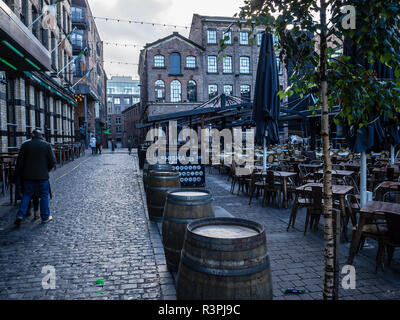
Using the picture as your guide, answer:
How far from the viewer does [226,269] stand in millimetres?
2246

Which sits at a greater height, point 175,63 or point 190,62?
point 190,62

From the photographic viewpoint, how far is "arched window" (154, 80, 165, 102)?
3694 cm

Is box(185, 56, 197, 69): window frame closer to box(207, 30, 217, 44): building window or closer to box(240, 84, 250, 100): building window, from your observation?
box(207, 30, 217, 44): building window

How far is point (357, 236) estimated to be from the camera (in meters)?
4.25

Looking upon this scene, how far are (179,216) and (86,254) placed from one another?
1.81 metres

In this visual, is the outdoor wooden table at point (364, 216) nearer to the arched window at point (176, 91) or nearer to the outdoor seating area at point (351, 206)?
the outdoor seating area at point (351, 206)

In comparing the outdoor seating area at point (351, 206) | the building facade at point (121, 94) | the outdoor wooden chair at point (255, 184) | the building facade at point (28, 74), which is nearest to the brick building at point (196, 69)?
the building facade at point (28, 74)

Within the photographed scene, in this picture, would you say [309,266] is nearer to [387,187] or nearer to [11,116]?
[387,187]

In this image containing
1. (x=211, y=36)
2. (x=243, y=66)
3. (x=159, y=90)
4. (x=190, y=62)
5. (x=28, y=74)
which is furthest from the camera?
(x=243, y=66)

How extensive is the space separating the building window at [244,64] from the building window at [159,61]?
940 centimetres

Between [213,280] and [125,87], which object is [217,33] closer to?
[213,280]

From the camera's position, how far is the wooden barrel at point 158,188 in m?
6.22

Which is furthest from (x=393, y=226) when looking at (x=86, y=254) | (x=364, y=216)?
(x=86, y=254)
